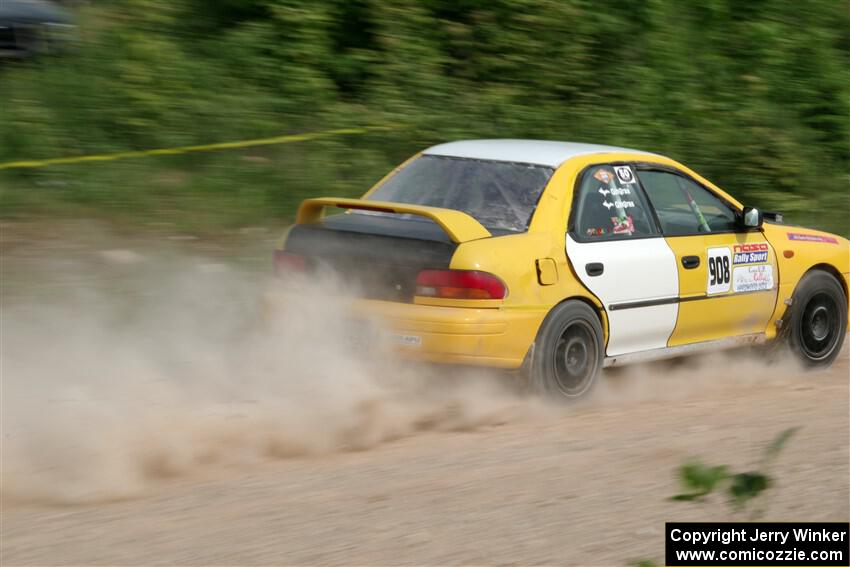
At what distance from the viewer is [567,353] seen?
284 inches

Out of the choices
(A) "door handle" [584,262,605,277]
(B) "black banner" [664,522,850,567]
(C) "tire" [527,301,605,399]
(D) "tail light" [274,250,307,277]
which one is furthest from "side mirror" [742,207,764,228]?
(B) "black banner" [664,522,850,567]

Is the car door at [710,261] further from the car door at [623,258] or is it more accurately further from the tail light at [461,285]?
the tail light at [461,285]

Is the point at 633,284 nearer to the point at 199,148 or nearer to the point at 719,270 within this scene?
the point at 719,270

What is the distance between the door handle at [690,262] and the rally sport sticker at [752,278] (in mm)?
425

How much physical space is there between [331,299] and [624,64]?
854 cm

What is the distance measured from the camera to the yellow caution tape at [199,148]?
10969mm

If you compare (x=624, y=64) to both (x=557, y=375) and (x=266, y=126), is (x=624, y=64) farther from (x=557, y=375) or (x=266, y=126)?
(x=557, y=375)

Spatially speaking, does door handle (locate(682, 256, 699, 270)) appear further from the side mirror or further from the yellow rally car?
the side mirror

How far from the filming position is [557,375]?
7125 mm

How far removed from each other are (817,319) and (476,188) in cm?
301

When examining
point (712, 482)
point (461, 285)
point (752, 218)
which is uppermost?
point (712, 482)

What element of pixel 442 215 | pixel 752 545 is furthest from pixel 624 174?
pixel 752 545

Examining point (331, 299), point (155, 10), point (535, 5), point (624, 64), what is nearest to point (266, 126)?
point (155, 10)

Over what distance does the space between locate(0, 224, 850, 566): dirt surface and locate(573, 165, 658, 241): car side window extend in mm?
1023
